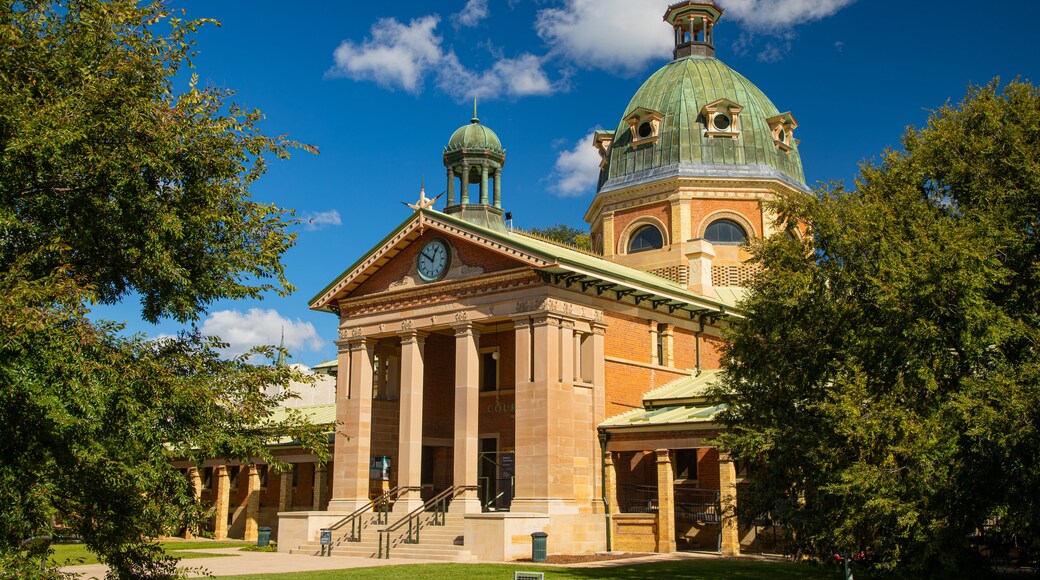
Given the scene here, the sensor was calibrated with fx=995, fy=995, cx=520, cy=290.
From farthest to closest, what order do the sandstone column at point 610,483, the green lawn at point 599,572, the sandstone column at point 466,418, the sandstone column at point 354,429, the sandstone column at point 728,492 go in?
the sandstone column at point 354,429 < the sandstone column at point 610,483 < the sandstone column at point 466,418 < the sandstone column at point 728,492 < the green lawn at point 599,572

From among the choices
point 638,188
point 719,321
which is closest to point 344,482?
point 719,321

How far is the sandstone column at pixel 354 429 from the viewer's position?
1387 inches

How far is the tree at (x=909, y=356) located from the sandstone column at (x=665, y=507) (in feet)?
26.2

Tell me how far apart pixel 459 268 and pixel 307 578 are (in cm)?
1396

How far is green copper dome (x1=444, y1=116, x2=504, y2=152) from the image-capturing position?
1650 inches

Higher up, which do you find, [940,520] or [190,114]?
[190,114]

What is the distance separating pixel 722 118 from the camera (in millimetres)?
46938

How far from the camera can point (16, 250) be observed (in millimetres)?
13289

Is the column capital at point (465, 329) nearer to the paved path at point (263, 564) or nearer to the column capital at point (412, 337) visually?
the column capital at point (412, 337)

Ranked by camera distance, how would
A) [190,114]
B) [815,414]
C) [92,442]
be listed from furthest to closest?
1. [815,414]
2. [190,114]
3. [92,442]

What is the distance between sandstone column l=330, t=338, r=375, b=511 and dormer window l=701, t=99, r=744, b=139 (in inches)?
773

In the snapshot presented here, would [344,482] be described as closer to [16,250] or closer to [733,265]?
[733,265]

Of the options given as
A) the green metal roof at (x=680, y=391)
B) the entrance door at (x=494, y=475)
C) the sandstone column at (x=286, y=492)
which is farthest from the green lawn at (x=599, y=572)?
the sandstone column at (x=286, y=492)

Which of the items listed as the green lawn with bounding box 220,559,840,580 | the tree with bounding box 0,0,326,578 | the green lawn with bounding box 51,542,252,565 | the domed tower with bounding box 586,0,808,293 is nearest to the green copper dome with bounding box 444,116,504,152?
the domed tower with bounding box 586,0,808,293
